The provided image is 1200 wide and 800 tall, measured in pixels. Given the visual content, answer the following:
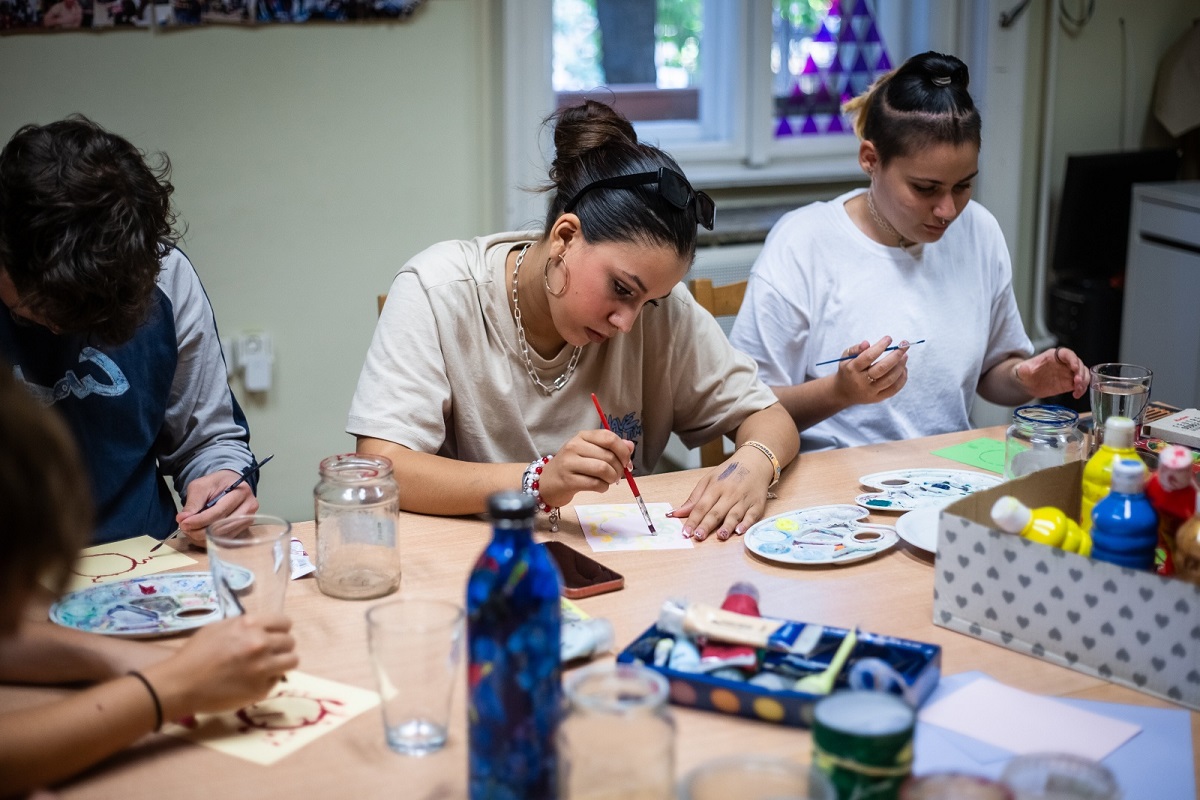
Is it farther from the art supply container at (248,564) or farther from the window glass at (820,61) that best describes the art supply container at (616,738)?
the window glass at (820,61)

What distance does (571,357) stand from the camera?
1.84 meters

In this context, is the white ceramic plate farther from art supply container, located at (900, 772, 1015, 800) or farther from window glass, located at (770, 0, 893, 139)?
window glass, located at (770, 0, 893, 139)

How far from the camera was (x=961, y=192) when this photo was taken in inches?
86.0

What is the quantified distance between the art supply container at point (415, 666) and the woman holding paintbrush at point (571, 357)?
0.50m

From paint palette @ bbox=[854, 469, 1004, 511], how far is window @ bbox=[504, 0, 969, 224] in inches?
59.1

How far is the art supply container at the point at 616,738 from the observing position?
871 millimetres

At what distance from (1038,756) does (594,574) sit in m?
0.63

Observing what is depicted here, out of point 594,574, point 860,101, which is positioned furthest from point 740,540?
point 860,101

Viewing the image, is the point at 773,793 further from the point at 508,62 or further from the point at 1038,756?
the point at 508,62

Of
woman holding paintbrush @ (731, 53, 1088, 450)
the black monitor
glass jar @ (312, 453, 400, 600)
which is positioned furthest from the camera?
the black monitor

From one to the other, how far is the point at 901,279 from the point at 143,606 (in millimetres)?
1523

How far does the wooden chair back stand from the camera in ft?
7.32

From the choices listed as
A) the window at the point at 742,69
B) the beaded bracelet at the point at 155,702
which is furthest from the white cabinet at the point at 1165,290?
the beaded bracelet at the point at 155,702

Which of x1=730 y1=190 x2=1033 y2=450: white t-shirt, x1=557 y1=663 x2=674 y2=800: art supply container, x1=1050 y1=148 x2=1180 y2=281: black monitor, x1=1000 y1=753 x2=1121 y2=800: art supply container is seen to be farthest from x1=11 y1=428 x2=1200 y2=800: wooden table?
x1=1050 y1=148 x2=1180 y2=281: black monitor
